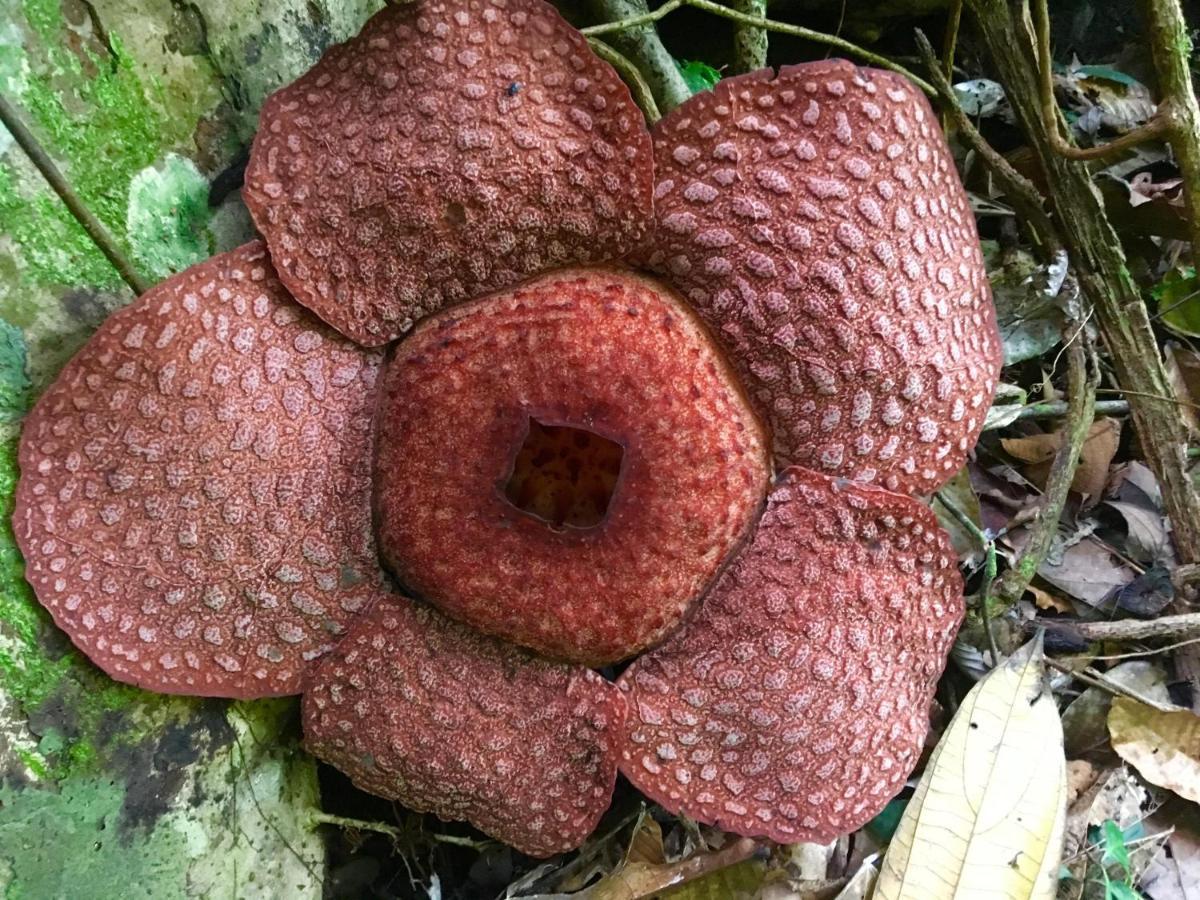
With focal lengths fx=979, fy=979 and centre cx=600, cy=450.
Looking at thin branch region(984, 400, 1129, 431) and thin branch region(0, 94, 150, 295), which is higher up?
thin branch region(0, 94, 150, 295)

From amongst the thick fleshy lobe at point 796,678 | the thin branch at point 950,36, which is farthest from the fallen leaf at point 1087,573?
the thin branch at point 950,36

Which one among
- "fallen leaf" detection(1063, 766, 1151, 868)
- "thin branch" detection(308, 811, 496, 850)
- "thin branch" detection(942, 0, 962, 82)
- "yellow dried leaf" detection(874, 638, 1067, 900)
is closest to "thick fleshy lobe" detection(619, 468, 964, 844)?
"yellow dried leaf" detection(874, 638, 1067, 900)

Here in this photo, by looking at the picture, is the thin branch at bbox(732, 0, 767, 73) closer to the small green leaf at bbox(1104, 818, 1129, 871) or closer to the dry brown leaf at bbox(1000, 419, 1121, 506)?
the dry brown leaf at bbox(1000, 419, 1121, 506)

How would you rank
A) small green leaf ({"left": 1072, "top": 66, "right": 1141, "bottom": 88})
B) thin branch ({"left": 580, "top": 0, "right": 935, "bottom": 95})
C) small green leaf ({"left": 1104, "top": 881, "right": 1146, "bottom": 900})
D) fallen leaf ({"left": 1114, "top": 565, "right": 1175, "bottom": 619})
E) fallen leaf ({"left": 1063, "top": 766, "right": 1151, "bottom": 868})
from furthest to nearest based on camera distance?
small green leaf ({"left": 1072, "top": 66, "right": 1141, "bottom": 88}), fallen leaf ({"left": 1114, "top": 565, "right": 1175, "bottom": 619}), fallen leaf ({"left": 1063, "top": 766, "right": 1151, "bottom": 868}), thin branch ({"left": 580, "top": 0, "right": 935, "bottom": 95}), small green leaf ({"left": 1104, "top": 881, "right": 1146, "bottom": 900})

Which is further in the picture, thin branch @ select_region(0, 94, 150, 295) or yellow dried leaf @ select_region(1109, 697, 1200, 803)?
yellow dried leaf @ select_region(1109, 697, 1200, 803)

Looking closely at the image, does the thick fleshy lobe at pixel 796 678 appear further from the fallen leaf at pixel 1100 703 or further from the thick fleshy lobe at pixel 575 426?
the fallen leaf at pixel 1100 703

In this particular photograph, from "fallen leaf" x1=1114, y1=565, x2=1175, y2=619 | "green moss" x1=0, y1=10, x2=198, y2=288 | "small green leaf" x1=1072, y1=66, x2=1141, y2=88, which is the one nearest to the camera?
"green moss" x1=0, y1=10, x2=198, y2=288

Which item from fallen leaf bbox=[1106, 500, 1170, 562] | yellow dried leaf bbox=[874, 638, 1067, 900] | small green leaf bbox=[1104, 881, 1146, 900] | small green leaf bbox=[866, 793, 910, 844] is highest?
yellow dried leaf bbox=[874, 638, 1067, 900]
